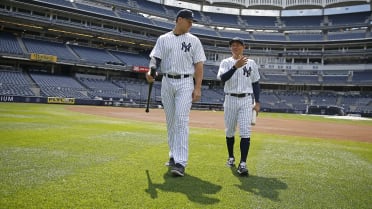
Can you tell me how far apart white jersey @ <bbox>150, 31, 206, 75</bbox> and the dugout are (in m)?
48.7

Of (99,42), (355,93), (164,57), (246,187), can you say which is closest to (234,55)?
(164,57)

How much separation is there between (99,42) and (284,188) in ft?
174

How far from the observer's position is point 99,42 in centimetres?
5303

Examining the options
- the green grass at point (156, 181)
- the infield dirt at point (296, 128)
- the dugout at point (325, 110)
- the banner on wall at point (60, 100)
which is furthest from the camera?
the dugout at point (325, 110)

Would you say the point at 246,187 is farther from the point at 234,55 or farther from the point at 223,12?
the point at 223,12

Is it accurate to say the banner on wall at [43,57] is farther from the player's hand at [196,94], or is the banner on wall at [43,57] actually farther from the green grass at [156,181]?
the player's hand at [196,94]

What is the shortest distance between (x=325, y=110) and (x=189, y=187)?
50.7 metres

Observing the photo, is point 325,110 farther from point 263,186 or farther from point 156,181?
point 156,181

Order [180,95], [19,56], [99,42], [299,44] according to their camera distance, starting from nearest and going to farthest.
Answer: [180,95] < [19,56] < [99,42] < [299,44]

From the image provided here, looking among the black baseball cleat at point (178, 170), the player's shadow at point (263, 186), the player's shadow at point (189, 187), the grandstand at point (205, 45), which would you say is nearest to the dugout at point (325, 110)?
the grandstand at point (205, 45)

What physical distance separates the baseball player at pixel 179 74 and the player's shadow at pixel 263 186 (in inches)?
42.2

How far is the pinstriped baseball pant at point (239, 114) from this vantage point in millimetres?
5348

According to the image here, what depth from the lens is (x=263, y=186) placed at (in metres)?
4.18

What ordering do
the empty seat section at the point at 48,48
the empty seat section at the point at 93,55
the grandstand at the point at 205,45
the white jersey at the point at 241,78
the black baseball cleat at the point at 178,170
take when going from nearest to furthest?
the black baseball cleat at the point at 178,170 → the white jersey at the point at 241,78 → the grandstand at the point at 205,45 → the empty seat section at the point at 48,48 → the empty seat section at the point at 93,55
